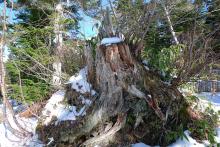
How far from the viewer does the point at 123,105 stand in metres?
4.34

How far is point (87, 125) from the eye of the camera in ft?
14.3

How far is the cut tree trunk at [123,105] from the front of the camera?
428cm

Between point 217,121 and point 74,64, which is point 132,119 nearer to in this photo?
point 217,121

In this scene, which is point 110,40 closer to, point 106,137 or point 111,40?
point 111,40

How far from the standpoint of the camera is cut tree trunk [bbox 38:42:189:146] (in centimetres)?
428

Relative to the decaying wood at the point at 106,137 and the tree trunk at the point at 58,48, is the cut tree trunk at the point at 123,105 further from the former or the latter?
the tree trunk at the point at 58,48

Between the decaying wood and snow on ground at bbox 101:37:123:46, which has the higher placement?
snow on ground at bbox 101:37:123:46

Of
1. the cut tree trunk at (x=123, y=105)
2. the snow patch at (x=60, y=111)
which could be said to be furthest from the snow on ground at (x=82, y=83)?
the cut tree trunk at (x=123, y=105)

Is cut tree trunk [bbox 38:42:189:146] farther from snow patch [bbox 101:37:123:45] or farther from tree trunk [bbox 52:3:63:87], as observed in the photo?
tree trunk [bbox 52:3:63:87]

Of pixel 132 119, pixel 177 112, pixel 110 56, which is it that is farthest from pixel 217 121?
pixel 110 56

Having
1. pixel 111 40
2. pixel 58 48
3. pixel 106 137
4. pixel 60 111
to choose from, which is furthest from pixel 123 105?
pixel 58 48

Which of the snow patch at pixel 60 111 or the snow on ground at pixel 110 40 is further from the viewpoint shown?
the snow patch at pixel 60 111

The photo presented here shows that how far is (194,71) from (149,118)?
1.21 m

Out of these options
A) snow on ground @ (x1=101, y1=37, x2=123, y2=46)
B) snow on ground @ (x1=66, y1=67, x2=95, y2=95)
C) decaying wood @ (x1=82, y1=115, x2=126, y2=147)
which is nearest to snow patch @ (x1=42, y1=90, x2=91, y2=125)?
snow on ground @ (x1=66, y1=67, x2=95, y2=95)
